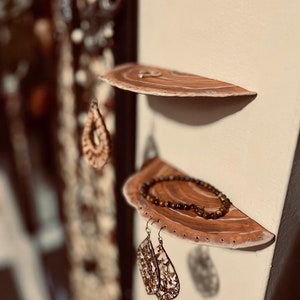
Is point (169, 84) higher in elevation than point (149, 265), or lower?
higher

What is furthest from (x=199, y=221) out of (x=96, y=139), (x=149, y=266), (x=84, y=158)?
(x=84, y=158)

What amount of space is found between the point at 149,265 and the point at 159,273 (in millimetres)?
22

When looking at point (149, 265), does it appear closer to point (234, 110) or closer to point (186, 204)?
point (186, 204)

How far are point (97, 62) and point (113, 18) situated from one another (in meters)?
0.13

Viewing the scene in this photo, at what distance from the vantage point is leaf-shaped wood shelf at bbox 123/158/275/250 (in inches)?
22.3

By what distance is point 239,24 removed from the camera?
578 millimetres

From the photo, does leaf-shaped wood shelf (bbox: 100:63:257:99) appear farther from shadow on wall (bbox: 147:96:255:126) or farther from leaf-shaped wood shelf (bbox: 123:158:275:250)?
leaf-shaped wood shelf (bbox: 123:158:275:250)

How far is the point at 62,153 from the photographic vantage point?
1.22 metres

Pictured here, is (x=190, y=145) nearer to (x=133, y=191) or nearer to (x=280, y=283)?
(x=133, y=191)

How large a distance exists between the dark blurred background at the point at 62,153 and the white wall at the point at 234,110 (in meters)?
0.11

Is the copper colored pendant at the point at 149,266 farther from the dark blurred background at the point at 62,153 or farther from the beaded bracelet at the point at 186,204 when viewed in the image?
the dark blurred background at the point at 62,153

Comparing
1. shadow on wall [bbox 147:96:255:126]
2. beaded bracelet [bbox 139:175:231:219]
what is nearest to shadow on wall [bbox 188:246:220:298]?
beaded bracelet [bbox 139:175:231:219]

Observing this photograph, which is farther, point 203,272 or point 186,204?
point 203,272

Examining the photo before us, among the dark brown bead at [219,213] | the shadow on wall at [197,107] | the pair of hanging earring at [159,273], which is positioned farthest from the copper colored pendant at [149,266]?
the shadow on wall at [197,107]
